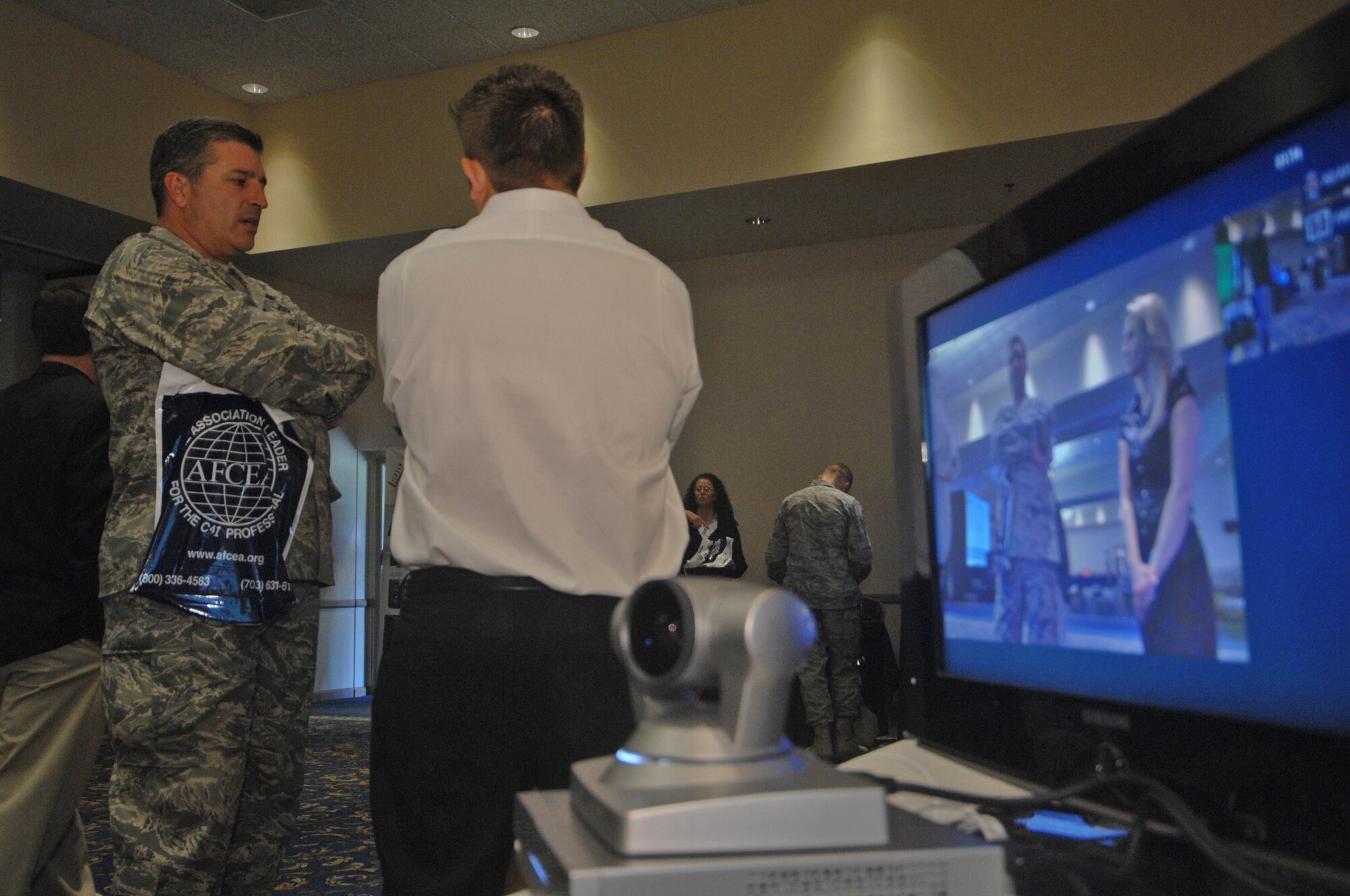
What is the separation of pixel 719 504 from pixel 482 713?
4.89 meters

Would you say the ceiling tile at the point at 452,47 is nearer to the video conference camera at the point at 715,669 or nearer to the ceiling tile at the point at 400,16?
the ceiling tile at the point at 400,16

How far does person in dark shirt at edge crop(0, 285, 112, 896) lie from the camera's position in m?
2.16

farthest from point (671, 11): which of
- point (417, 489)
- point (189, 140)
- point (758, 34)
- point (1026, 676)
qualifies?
point (1026, 676)

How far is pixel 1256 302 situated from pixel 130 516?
1532 millimetres

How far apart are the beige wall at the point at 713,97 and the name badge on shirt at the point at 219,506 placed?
3.86m

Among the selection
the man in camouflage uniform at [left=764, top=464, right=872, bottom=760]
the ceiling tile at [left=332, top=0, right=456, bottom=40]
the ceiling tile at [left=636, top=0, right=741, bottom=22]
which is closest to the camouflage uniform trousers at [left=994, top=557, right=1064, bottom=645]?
the man in camouflage uniform at [left=764, top=464, right=872, bottom=760]

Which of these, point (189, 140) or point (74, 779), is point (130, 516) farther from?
point (74, 779)

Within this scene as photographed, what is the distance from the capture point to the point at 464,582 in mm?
1112

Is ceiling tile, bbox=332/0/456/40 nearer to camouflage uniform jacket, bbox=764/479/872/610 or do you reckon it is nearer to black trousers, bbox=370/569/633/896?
camouflage uniform jacket, bbox=764/479/872/610

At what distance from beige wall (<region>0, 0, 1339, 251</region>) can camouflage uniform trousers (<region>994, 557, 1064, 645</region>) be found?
166 inches

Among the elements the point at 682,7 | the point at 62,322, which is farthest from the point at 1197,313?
the point at 682,7

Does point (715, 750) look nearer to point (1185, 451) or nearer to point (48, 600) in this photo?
point (1185, 451)

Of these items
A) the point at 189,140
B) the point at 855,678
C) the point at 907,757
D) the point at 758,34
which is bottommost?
the point at 855,678

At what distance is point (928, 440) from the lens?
104cm
